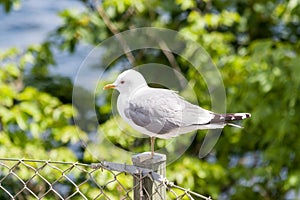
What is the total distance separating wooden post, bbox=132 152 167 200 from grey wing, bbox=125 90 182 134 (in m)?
0.05

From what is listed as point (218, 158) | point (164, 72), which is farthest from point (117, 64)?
point (164, 72)

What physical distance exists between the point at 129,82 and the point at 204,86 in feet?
5.60

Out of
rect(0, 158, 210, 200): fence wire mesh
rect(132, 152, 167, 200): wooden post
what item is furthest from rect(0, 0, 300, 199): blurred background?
rect(132, 152, 167, 200): wooden post

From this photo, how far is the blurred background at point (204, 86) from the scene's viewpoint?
2742 mm

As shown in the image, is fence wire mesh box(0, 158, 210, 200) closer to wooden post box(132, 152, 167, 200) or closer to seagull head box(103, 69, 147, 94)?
wooden post box(132, 152, 167, 200)

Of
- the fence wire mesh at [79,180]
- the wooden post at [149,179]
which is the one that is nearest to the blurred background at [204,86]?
the fence wire mesh at [79,180]

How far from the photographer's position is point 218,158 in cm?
323

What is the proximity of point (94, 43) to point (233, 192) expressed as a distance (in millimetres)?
951

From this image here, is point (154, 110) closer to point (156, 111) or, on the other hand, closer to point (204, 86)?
point (156, 111)

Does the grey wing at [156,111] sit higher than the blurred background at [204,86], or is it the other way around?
the blurred background at [204,86]

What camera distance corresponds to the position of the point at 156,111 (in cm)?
122

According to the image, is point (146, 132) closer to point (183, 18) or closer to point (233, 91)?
point (233, 91)

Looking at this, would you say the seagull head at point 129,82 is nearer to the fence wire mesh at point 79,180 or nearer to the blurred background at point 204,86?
the fence wire mesh at point 79,180

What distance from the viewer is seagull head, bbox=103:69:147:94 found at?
1187 mm
